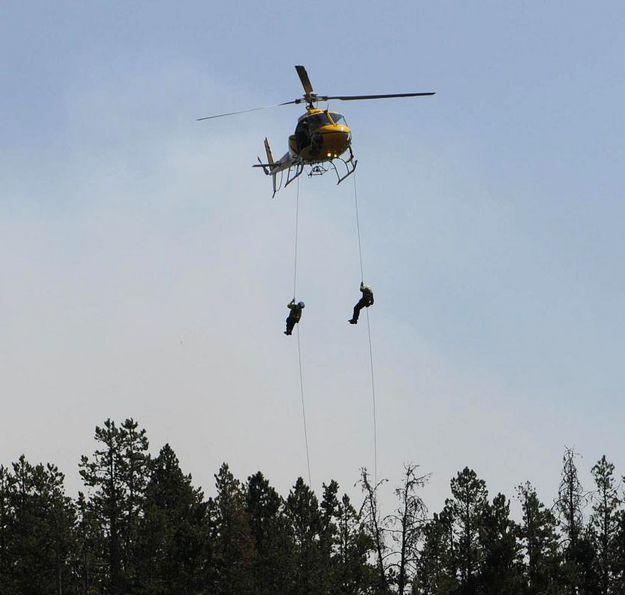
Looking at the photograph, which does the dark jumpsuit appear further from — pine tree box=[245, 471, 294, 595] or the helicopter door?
pine tree box=[245, 471, 294, 595]

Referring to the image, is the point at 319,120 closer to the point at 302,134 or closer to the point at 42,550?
the point at 302,134

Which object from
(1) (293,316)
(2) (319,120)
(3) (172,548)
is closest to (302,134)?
(2) (319,120)

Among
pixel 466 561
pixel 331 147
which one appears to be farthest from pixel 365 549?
pixel 331 147

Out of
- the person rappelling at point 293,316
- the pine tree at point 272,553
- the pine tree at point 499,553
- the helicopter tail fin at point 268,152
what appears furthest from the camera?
the pine tree at point 499,553

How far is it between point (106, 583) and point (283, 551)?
1003 cm

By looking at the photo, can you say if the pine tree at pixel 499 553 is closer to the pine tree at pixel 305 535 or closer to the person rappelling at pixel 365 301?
the pine tree at pixel 305 535

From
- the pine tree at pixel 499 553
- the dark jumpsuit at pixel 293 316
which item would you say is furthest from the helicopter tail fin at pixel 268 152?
the pine tree at pixel 499 553

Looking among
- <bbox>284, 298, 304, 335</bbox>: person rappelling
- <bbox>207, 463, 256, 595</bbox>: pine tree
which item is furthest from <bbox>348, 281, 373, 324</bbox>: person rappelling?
<bbox>207, 463, 256, 595</bbox>: pine tree

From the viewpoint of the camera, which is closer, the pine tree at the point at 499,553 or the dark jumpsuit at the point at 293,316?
the dark jumpsuit at the point at 293,316

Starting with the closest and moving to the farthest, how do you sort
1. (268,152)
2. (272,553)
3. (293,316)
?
1. (293,316)
2. (268,152)
3. (272,553)

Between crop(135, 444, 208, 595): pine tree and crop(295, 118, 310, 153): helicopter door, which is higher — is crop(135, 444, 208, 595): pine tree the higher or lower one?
the lower one

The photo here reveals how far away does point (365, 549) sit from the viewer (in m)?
87.9

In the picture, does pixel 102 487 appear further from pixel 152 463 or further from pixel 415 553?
pixel 415 553

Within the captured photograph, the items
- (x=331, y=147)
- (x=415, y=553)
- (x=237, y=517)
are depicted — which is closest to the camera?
(x=331, y=147)
